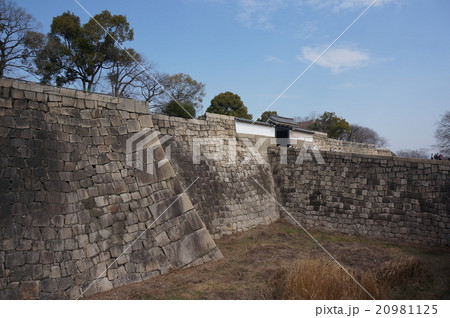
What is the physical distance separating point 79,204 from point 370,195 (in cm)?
1057

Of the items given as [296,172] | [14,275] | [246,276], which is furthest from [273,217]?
[14,275]

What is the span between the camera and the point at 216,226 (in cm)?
1143

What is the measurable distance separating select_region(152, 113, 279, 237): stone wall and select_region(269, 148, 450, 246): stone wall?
1.37 metres

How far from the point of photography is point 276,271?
7.69 meters

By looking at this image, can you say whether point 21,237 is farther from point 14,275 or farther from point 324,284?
point 324,284

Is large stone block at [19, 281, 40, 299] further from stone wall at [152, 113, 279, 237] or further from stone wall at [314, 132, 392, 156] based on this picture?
stone wall at [314, 132, 392, 156]

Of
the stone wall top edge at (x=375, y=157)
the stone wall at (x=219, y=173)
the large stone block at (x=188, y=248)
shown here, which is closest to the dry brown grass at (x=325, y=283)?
the large stone block at (x=188, y=248)

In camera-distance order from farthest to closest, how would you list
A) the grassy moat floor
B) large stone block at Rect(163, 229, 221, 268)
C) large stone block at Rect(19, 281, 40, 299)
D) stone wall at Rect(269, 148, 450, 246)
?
stone wall at Rect(269, 148, 450, 246)
large stone block at Rect(163, 229, 221, 268)
the grassy moat floor
large stone block at Rect(19, 281, 40, 299)

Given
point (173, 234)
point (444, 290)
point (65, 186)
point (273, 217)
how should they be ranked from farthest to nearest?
point (273, 217) → point (173, 234) → point (444, 290) → point (65, 186)

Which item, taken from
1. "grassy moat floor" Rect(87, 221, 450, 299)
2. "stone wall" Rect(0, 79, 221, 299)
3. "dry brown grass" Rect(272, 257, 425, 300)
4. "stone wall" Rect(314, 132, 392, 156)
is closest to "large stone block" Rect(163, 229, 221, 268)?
"stone wall" Rect(0, 79, 221, 299)

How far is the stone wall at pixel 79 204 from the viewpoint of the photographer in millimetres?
6094

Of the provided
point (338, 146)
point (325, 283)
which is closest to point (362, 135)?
point (338, 146)

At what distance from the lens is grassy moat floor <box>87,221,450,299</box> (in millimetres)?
6777
